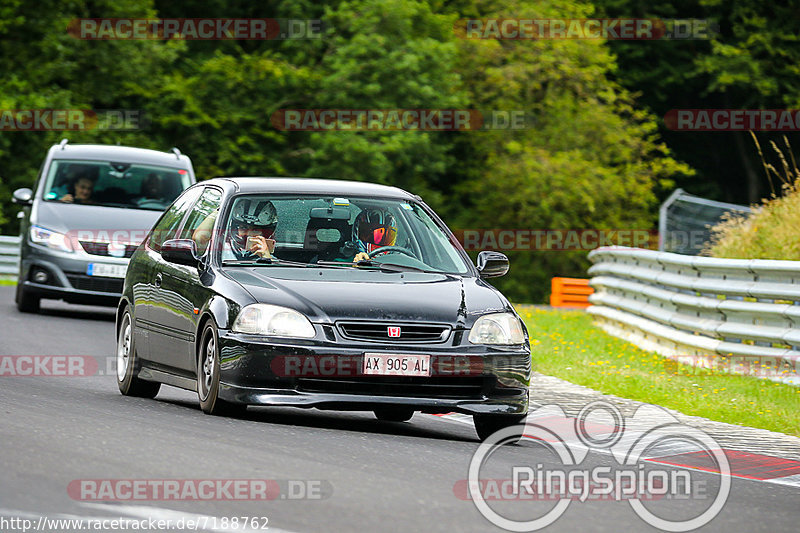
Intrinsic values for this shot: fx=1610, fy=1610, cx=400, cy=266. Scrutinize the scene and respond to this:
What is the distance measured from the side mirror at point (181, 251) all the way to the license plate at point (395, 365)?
164cm

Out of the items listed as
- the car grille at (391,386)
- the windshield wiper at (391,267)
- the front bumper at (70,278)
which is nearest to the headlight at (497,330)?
the car grille at (391,386)

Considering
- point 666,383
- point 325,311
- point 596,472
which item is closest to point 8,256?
point 666,383

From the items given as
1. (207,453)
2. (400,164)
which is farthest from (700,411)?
(400,164)

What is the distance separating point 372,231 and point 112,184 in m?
9.98

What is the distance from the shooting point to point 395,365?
9555 millimetres

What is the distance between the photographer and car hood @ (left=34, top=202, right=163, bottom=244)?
19.4 m

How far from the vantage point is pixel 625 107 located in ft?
→ 166

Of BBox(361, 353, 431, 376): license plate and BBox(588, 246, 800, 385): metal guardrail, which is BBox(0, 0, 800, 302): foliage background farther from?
BBox(361, 353, 431, 376): license plate

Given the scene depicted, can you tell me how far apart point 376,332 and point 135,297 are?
112 inches

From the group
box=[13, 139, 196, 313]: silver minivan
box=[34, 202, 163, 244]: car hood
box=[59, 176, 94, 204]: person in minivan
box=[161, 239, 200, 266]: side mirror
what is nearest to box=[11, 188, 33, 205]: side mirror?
box=[13, 139, 196, 313]: silver minivan

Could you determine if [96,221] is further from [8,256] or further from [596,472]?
[8,256]

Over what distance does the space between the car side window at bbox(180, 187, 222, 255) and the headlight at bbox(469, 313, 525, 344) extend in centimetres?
203

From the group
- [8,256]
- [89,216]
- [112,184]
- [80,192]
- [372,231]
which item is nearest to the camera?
[372,231]

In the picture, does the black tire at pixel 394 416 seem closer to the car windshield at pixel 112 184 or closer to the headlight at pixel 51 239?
the headlight at pixel 51 239
